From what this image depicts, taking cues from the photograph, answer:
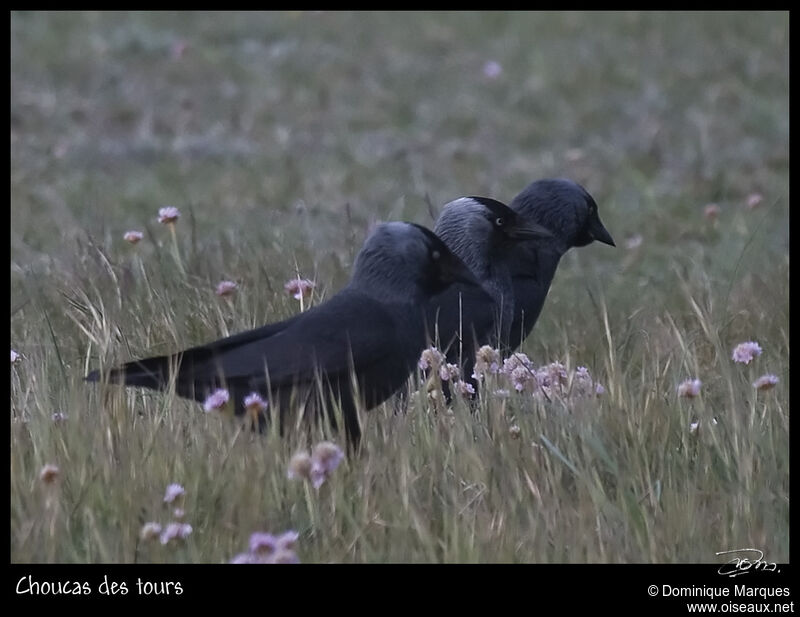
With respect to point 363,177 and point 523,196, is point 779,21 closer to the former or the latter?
point 363,177

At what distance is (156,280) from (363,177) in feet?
11.7

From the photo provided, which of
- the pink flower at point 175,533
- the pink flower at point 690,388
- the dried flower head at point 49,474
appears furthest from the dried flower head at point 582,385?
the dried flower head at point 49,474

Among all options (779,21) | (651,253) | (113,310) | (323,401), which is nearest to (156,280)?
(113,310)

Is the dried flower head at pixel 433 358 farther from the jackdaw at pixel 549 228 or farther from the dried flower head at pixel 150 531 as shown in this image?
the jackdaw at pixel 549 228

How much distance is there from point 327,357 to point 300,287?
75cm

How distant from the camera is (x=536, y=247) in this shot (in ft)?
17.7

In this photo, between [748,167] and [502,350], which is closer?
[502,350]

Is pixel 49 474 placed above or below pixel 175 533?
above

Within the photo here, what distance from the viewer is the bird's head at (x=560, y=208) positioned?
5.68 meters

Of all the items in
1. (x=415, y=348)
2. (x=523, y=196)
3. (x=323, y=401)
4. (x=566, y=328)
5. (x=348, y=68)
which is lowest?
(x=323, y=401)

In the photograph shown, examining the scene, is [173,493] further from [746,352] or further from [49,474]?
[746,352]

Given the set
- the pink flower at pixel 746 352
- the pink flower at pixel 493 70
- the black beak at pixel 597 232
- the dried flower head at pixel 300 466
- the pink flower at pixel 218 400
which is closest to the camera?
the dried flower head at pixel 300 466

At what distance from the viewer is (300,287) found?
4.67 meters

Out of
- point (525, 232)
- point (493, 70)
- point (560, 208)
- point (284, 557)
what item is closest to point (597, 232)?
point (560, 208)
